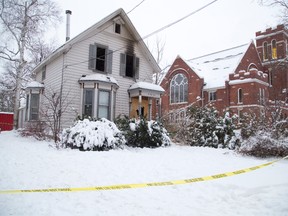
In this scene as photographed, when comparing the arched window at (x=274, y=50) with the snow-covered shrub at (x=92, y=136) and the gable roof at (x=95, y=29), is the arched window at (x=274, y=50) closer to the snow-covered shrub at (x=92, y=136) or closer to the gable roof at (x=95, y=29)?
the gable roof at (x=95, y=29)

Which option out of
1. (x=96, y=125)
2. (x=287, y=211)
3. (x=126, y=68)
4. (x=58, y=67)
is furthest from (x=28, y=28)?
(x=287, y=211)

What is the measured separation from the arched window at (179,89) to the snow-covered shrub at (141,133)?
21251 millimetres

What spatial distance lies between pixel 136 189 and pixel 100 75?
10.9m

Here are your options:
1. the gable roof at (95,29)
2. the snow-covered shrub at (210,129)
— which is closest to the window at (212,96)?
the gable roof at (95,29)

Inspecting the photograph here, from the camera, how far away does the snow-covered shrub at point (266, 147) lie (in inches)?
356

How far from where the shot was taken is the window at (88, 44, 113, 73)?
613 inches

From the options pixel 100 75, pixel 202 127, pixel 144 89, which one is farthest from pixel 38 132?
pixel 202 127

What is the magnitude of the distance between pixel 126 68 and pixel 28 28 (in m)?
11.5

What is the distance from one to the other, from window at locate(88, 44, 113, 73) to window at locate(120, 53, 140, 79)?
1101 millimetres

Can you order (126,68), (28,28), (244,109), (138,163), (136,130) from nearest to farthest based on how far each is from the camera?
(138,163) → (136,130) → (126,68) → (28,28) → (244,109)

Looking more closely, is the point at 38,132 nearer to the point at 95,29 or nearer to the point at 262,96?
the point at 95,29

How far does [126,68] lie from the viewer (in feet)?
56.4

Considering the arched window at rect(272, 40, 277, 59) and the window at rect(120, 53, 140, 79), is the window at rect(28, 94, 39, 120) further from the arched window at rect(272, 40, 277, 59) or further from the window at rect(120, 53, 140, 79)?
the arched window at rect(272, 40, 277, 59)

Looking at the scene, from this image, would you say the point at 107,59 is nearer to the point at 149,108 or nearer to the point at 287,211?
the point at 149,108
